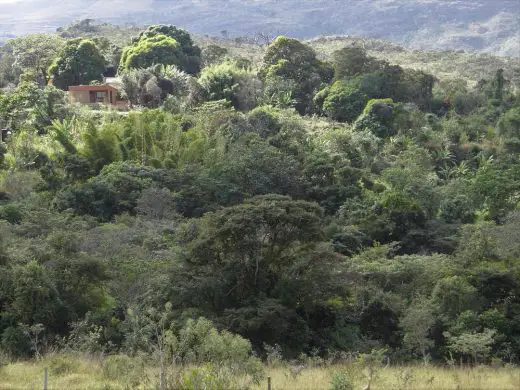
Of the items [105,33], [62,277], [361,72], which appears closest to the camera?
[62,277]

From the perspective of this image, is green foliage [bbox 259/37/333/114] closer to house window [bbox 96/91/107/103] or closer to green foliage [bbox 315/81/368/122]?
green foliage [bbox 315/81/368/122]

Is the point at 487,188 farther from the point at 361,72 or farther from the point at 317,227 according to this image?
the point at 361,72

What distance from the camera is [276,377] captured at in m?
9.30

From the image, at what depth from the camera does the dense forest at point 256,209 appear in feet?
48.3

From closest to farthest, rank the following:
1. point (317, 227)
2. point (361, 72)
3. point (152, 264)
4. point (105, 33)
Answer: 1. point (317, 227)
2. point (152, 264)
3. point (361, 72)
4. point (105, 33)

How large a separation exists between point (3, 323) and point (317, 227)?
652 centimetres

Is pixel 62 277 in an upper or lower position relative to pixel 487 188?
upper

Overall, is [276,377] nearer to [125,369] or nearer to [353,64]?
[125,369]

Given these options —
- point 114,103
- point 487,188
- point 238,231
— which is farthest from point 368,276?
point 114,103

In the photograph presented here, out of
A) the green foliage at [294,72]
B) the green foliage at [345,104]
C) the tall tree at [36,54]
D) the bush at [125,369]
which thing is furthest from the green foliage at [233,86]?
the bush at [125,369]

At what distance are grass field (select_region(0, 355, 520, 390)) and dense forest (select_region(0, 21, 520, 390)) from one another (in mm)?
579

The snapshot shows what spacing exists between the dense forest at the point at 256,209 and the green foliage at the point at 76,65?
0.15 m

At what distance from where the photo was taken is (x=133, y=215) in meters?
25.5

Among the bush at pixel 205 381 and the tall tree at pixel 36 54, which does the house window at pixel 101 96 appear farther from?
the bush at pixel 205 381
